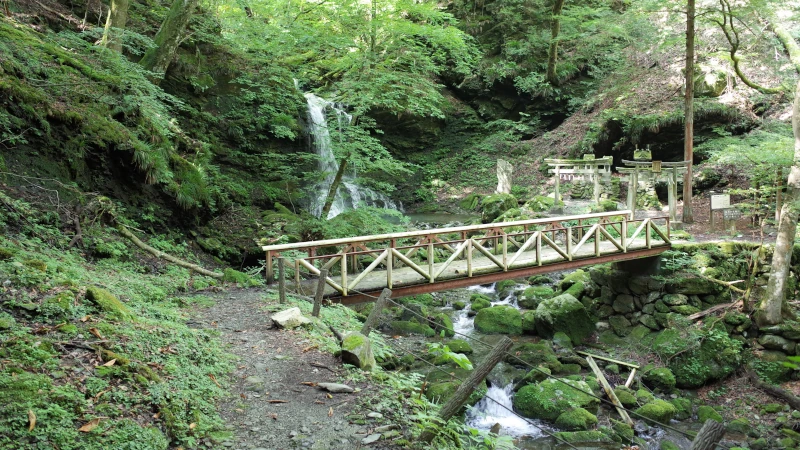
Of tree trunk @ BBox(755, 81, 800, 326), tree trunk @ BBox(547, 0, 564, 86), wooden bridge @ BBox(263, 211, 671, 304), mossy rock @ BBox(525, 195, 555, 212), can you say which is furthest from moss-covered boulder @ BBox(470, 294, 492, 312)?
tree trunk @ BBox(547, 0, 564, 86)

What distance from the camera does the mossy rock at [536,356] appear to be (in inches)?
379

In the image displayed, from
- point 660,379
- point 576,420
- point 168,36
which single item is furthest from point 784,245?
point 168,36

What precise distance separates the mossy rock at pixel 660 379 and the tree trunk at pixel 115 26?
12414 mm

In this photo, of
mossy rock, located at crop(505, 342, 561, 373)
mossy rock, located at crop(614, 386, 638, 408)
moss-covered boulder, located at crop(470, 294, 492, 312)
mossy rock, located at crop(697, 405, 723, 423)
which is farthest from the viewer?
moss-covered boulder, located at crop(470, 294, 492, 312)

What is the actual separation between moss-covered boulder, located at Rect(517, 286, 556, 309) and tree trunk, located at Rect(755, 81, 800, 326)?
453cm

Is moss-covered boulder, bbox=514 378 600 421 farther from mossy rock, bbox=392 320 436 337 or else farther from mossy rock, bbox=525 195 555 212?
mossy rock, bbox=525 195 555 212

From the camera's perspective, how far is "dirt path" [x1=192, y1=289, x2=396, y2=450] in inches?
149

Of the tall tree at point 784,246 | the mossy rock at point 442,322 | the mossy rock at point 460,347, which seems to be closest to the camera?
the tall tree at point 784,246

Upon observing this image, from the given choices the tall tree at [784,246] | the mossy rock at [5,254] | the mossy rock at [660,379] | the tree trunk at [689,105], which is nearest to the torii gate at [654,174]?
the tree trunk at [689,105]

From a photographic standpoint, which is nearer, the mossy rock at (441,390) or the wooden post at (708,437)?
the wooden post at (708,437)

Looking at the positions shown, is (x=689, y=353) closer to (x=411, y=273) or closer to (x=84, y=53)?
(x=411, y=273)

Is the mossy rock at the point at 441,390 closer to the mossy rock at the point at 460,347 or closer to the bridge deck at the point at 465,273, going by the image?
the bridge deck at the point at 465,273

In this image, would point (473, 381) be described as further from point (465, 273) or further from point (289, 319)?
point (465, 273)

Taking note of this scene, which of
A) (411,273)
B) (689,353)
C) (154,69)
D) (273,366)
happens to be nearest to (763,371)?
(689,353)
